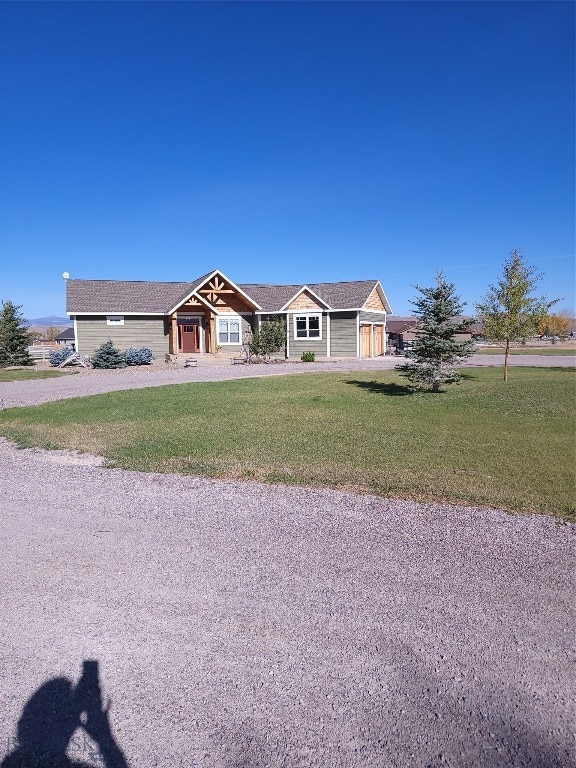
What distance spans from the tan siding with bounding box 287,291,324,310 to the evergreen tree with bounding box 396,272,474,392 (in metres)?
18.6

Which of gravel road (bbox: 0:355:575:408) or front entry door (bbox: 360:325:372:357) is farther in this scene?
front entry door (bbox: 360:325:372:357)

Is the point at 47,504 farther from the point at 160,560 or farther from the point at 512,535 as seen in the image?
the point at 512,535

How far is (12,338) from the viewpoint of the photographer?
2770cm

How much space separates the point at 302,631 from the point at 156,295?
32.4 metres

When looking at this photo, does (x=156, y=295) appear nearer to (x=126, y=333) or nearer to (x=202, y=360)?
(x=126, y=333)

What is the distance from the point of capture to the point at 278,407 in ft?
41.6

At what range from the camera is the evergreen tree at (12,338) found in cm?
2731

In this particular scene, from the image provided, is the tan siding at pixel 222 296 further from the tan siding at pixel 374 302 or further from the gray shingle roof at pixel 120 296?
the tan siding at pixel 374 302

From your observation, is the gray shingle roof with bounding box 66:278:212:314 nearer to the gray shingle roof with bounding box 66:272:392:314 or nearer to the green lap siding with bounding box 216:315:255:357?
the gray shingle roof with bounding box 66:272:392:314

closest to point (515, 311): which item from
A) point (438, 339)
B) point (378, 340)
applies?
point (438, 339)

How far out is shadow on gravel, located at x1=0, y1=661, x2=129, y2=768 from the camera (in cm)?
230

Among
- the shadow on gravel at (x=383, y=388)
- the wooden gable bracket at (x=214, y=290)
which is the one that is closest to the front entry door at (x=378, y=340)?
the wooden gable bracket at (x=214, y=290)

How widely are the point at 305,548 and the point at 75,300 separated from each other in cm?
3034

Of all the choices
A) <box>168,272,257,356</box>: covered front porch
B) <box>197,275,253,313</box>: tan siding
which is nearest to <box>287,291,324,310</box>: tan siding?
<box>168,272,257,356</box>: covered front porch
